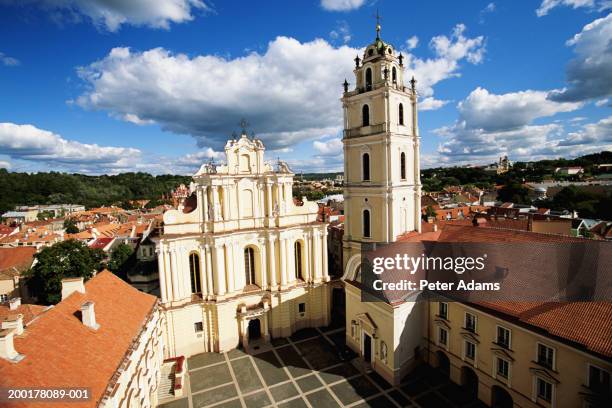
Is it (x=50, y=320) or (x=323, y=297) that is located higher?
(x=50, y=320)

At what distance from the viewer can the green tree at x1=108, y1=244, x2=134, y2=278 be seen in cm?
3812

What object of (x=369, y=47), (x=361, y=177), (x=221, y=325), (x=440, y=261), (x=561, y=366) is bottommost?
(x=221, y=325)

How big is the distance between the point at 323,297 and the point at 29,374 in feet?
69.9

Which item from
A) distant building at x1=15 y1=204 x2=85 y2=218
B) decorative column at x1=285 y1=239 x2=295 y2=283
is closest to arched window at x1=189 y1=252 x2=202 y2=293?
decorative column at x1=285 y1=239 x2=295 y2=283

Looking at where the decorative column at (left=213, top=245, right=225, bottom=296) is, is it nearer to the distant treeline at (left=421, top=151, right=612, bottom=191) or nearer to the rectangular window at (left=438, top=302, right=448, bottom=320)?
the rectangular window at (left=438, top=302, right=448, bottom=320)

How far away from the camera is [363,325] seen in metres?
23.1

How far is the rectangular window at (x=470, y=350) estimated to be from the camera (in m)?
19.2

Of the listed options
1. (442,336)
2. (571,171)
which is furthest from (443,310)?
(571,171)

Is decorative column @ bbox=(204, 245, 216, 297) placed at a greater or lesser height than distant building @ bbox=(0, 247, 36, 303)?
greater

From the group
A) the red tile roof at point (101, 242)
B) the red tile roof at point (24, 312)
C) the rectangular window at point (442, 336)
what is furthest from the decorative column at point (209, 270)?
the red tile roof at point (101, 242)

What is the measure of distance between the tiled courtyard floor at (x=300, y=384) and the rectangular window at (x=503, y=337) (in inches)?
174

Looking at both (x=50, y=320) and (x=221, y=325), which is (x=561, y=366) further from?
(x=50, y=320)

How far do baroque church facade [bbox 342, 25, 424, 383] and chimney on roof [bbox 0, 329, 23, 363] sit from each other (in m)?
18.3

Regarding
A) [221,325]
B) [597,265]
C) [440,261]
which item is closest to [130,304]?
[221,325]
